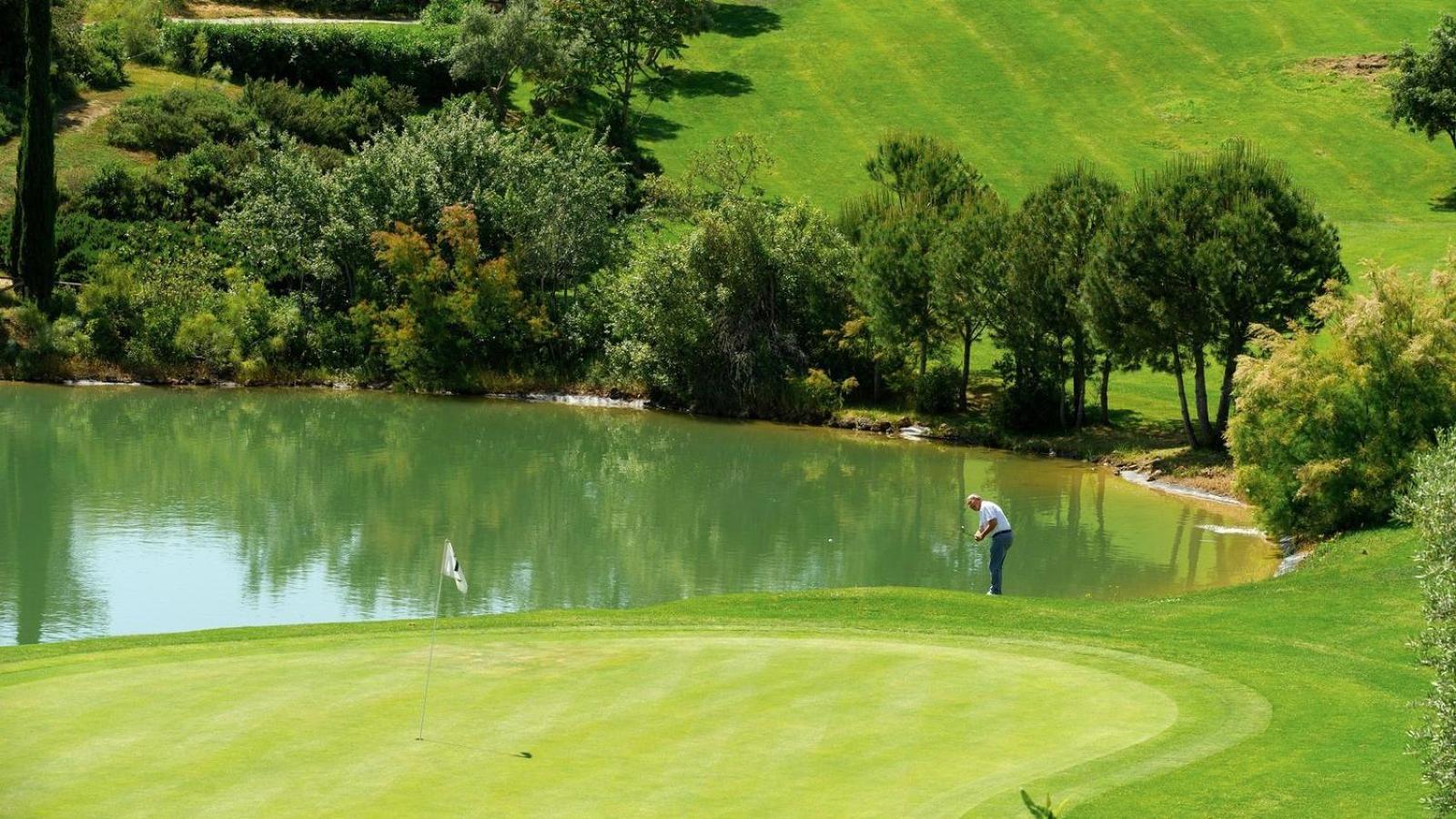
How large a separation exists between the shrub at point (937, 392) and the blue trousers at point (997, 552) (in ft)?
88.9

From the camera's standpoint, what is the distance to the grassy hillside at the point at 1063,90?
79438mm

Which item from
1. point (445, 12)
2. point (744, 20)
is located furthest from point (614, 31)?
point (744, 20)

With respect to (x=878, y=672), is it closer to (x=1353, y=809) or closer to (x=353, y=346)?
(x=1353, y=809)

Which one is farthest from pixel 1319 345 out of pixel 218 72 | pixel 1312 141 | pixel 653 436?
pixel 218 72

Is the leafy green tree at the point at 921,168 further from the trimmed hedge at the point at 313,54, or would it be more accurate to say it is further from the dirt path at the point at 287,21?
the dirt path at the point at 287,21

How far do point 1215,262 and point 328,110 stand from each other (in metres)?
43.3

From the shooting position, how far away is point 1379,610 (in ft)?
83.7

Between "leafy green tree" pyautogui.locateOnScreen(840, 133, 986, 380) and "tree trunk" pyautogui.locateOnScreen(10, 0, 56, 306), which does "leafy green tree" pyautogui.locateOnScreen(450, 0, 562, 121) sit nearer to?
"leafy green tree" pyautogui.locateOnScreen(840, 133, 986, 380)

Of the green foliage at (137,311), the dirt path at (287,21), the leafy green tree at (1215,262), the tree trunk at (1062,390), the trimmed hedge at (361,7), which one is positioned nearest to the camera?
the leafy green tree at (1215,262)

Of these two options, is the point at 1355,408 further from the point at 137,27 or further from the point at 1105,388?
the point at 137,27

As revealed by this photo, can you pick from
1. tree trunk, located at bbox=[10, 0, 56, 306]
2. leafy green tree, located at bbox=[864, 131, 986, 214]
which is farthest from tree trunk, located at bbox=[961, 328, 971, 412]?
tree trunk, located at bbox=[10, 0, 56, 306]

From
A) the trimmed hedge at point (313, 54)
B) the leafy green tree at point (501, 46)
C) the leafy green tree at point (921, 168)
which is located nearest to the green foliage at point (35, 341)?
the trimmed hedge at point (313, 54)

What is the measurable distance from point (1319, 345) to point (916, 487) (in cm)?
1872

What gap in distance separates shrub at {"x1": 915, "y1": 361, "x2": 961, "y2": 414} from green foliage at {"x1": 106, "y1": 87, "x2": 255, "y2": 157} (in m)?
32.6
